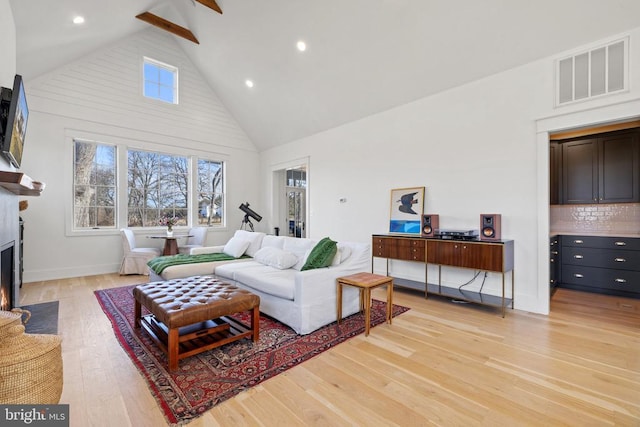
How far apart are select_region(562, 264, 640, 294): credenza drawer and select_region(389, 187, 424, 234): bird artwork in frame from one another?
7.83 feet

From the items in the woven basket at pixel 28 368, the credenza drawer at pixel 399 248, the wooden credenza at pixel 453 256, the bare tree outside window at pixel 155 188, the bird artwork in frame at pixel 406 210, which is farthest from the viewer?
the bare tree outside window at pixel 155 188

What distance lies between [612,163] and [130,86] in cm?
844

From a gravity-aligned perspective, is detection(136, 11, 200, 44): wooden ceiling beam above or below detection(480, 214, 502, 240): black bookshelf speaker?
above

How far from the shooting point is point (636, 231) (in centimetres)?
404

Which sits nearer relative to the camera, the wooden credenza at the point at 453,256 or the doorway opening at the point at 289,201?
the wooden credenza at the point at 453,256

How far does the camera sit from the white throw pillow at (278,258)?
3.60 meters

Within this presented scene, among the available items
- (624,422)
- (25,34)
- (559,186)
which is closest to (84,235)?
(25,34)

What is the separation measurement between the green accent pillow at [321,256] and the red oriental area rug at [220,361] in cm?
64

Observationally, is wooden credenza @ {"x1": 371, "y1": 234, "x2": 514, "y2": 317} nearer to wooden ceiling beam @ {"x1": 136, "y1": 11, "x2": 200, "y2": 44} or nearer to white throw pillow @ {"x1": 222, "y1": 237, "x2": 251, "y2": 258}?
white throw pillow @ {"x1": 222, "y1": 237, "x2": 251, "y2": 258}

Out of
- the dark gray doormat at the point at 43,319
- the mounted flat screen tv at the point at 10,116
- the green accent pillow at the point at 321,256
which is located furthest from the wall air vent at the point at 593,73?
the dark gray doormat at the point at 43,319

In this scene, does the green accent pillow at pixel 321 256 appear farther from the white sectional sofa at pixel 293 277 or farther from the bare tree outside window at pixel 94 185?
the bare tree outside window at pixel 94 185

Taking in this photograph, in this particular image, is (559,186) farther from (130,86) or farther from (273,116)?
Result: (130,86)

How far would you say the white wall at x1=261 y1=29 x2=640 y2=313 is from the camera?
3.35 metres

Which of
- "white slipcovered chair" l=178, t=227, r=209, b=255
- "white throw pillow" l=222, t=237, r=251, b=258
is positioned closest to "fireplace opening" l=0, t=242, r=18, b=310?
"white throw pillow" l=222, t=237, r=251, b=258
